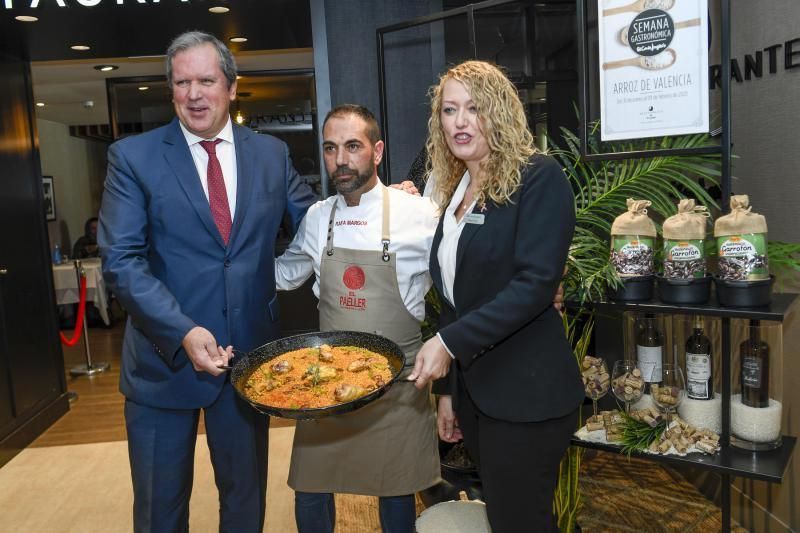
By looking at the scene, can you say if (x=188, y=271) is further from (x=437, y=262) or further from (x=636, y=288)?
(x=636, y=288)

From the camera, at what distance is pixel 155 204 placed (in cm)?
197

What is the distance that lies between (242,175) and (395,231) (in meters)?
0.49

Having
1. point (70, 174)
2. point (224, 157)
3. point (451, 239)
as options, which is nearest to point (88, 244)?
point (70, 174)

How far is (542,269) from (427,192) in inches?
30.3

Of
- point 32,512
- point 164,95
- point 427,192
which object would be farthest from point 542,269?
point 164,95

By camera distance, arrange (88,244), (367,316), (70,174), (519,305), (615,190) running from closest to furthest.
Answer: (519,305), (367,316), (615,190), (88,244), (70,174)

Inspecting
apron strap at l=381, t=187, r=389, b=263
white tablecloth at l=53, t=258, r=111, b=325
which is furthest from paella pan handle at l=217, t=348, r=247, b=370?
white tablecloth at l=53, t=258, r=111, b=325

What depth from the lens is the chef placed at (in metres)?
2.10

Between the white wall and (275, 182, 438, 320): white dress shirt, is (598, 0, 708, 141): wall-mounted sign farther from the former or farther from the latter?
the white wall

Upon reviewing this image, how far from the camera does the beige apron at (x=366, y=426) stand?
2.10m

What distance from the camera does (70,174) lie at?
11531 millimetres

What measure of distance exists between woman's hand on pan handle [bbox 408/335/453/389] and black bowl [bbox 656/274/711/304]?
30.3 inches

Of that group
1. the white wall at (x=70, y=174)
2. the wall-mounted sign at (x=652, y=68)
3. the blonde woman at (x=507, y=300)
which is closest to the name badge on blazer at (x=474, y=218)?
the blonde woman at (x=507, y=300)

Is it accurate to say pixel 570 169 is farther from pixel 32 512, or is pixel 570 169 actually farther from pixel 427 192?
pixel 32 512
